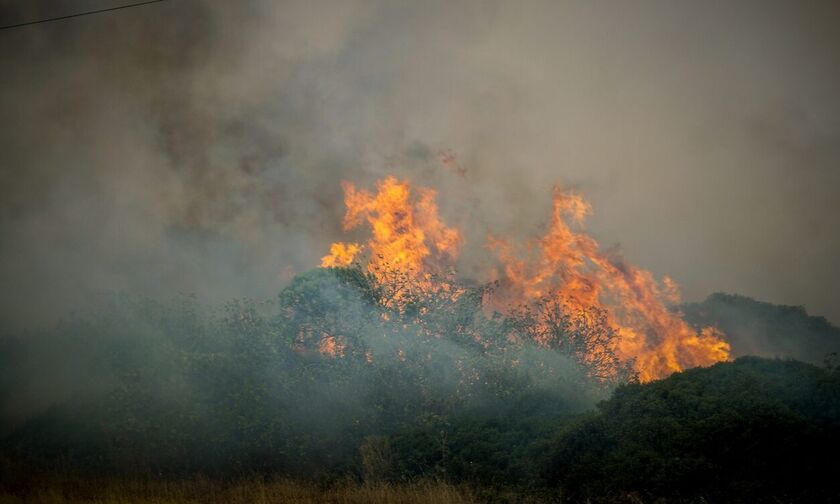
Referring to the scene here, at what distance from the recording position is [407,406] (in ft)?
79.6

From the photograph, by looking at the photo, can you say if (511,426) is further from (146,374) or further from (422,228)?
(422,228)

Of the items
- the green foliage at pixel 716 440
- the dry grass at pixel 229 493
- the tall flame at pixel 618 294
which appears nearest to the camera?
the green foliage at pixel 716 440

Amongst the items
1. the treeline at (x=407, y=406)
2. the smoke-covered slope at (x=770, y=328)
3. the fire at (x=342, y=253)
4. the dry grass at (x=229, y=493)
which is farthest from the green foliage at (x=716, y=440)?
the smoke-covered slope at (x=770, y=328)

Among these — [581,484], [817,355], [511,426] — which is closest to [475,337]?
[511,426]

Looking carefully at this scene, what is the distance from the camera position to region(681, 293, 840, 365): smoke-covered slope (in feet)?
186

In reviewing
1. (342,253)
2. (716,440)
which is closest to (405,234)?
(342,253)

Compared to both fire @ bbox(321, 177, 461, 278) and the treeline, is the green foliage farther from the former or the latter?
fire @ bbox(321, 177, 461, 278)

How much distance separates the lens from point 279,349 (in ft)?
87.3

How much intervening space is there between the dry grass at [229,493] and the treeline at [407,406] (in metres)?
1.04

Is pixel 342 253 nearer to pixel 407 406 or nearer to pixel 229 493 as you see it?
pixel 407 406

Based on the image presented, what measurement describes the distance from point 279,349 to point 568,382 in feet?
39.6

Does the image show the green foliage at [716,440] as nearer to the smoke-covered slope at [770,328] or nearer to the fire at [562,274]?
the fire at [562,274]

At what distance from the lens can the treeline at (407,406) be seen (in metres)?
13.9

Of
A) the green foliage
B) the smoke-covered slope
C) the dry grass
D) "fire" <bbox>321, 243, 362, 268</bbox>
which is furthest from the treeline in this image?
the smoke-covered slope
